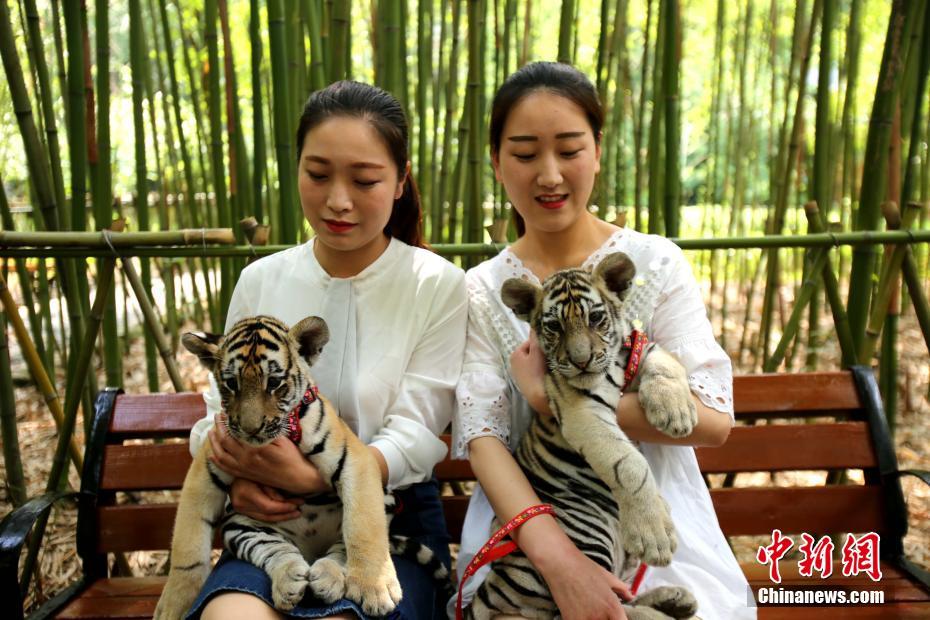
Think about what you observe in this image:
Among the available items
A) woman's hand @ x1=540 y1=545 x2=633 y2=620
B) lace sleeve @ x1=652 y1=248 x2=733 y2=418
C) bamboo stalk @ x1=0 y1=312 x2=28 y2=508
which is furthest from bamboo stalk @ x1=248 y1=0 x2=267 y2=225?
woman's hand @ x1=540 y1=545 x2=633 y2=620

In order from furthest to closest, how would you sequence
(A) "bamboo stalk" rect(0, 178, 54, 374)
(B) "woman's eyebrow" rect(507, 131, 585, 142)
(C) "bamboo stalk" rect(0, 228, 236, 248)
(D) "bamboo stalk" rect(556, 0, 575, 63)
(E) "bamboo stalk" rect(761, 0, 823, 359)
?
(E) "bamboo stalk" rect(761, 0, 823, 359), (A) "bamboo stalk" rect(0, 178, 54, 374), (D) "bamboo stalk" rect(556, 0, 575, 63), (C) "bamboo stalk" rect(0, 228, 236, 248), (B) "woman's eyebrow" rect(507, 131, 585, 142)

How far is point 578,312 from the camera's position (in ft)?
4.65

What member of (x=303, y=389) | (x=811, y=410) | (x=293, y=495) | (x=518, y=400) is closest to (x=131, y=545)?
(x=293, y=495)

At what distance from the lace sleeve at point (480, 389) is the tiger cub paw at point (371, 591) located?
1.24 feet

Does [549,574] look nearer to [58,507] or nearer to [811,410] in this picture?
[811,410]

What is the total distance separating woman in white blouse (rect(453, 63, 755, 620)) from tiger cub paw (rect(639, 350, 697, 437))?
5cm

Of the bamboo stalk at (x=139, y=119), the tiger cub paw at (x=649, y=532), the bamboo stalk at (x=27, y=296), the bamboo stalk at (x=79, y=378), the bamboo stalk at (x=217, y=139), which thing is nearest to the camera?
the tiger cub paw at (x=649, y=532)

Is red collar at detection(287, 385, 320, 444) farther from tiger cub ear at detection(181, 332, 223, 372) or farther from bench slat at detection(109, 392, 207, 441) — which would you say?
bench slat at detection(109, 392, 207, 441)

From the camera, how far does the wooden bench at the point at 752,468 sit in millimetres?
2092

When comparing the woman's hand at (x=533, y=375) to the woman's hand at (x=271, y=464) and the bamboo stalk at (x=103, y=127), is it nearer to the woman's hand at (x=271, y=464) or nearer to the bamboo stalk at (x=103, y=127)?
the woman's hand at (x=271, y=464)

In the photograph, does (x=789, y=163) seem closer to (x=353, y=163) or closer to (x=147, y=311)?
(x=353, y=163)

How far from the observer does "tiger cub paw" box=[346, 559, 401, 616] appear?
1.37m

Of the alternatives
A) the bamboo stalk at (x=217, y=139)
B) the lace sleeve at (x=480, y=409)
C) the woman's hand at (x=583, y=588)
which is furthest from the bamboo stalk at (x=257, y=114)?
the woman's hand at (x=583, y=588)

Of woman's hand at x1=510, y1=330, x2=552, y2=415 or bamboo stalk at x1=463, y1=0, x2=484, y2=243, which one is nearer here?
woman's hand at x1=510, y1=330, x2=552, y2=415
